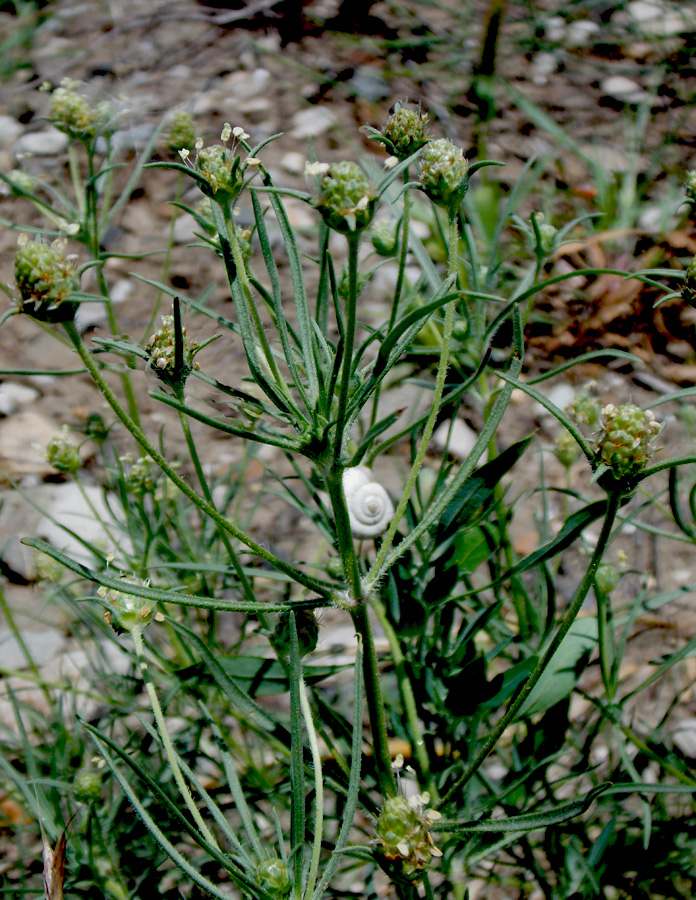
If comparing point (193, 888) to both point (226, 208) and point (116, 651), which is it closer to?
point (116, 651)

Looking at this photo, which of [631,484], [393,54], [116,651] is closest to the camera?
[631,484]

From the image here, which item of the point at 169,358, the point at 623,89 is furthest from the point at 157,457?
the point at 623,89

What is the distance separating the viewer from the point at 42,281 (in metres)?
0.60

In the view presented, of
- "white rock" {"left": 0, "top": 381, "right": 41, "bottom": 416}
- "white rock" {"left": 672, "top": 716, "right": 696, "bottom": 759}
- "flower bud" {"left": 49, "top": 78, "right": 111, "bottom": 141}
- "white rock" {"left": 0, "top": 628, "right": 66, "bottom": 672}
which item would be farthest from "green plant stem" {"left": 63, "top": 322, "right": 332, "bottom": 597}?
"white rock" {"left": 0, "top": 381, "right": 41, "bottom": 416}

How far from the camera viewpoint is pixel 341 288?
0.89m

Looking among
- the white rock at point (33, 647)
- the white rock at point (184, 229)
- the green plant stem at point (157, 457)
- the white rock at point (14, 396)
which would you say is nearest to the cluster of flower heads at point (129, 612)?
the green plant stem at point (157, 457)

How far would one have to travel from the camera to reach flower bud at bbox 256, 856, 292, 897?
26.2 inches

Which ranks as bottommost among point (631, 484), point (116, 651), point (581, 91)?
point (116, 651)

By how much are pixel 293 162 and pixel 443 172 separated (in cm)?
171

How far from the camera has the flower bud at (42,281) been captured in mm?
597

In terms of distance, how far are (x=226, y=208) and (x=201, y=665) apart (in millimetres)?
478

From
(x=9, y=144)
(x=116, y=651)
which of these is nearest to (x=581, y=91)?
(x=9, y=144)

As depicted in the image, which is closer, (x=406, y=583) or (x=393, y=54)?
(x=406, y=583)

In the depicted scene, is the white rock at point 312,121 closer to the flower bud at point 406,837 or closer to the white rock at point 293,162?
the white rock at point 293,162
